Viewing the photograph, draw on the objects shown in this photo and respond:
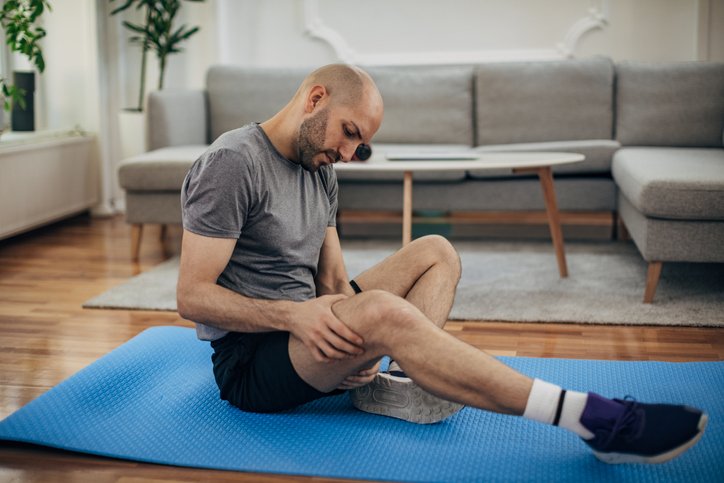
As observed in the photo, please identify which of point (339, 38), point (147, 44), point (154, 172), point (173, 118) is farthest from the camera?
point (339, 38)

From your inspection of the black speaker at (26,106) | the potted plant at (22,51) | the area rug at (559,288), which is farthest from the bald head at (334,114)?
the black speaker at (26,106)

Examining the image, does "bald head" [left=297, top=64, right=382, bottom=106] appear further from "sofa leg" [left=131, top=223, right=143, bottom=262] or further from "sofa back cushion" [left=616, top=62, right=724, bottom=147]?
"sofa back cushion" [left=616, top=62, right=724, bottom=147]

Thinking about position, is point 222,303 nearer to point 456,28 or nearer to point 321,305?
point 321,305

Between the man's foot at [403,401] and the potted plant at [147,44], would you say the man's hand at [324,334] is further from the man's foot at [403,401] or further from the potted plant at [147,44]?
the potted plant at [147,44]

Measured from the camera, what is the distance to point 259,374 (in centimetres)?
187

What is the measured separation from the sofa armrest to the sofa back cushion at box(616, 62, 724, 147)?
211 cm

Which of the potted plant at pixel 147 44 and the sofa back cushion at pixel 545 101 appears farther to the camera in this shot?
the potted plant at pixel 147 44

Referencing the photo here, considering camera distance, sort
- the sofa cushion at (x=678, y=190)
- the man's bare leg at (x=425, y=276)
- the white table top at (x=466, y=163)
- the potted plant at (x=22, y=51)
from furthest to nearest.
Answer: the potted plant at (x=22, y=51), the white table top at (x=466, y=163), the sofa cushion at (x=678, y=190), the man's bare leg at (x=425, y=276)

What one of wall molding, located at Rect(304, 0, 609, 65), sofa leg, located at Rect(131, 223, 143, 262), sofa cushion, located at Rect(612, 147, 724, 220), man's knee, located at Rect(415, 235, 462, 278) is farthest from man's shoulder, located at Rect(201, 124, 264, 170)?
wall molding, located at Rect(304, 0, 609, 65)

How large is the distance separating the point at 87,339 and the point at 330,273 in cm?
105

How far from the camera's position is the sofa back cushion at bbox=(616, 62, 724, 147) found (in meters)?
4.23

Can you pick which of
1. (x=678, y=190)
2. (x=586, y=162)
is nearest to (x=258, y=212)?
(x=678, y=190)

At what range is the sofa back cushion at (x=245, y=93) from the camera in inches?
179

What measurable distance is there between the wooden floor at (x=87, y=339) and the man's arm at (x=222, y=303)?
0.29 m
